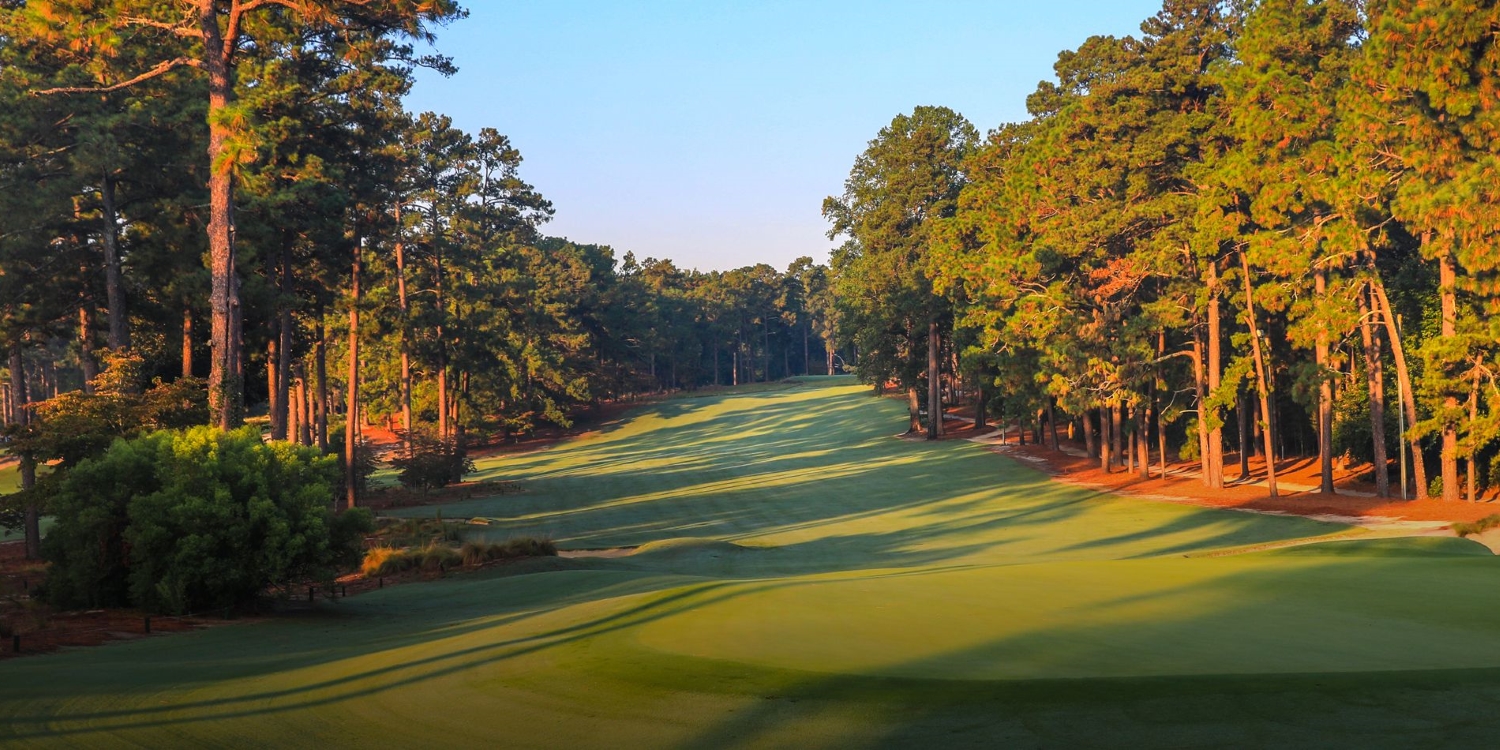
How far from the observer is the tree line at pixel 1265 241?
31.2 m

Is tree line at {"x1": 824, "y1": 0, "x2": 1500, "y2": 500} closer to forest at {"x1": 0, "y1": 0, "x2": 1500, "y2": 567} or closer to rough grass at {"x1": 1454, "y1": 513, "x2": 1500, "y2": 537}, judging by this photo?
forest at {"x1": 0, "y1": 0, "x2": 1500, "y2": 567}

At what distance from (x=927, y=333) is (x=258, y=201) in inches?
1900

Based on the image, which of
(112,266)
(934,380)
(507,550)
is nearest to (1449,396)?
(507,550)

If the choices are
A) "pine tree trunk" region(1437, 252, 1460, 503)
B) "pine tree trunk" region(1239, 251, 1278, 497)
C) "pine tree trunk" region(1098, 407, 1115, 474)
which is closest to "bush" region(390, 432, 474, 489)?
"pine tree trunk" region(1098, 407, 1115, 474)

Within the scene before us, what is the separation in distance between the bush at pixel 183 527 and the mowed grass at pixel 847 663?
43.2 inches

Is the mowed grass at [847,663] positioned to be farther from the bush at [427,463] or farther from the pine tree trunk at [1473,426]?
the bush at [427,463]

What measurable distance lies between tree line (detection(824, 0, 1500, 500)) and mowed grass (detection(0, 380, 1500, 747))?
13459 millimetres

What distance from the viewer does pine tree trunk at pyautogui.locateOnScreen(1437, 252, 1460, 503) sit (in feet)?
107

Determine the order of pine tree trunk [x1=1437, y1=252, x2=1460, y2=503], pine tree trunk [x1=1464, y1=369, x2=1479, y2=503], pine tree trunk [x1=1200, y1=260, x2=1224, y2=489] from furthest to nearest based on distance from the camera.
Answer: pine tree trunk [x1=1200, y1=260, x2=1224, y2=489]
pine tree trunk [x1=1437, y1=252, x2=1460, y2=503]
pine tree trunk [x1=1464, y1=369, x2=1479, y2=503]

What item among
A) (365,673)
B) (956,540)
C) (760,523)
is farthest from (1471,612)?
(760,523)

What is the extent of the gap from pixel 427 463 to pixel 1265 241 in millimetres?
37749

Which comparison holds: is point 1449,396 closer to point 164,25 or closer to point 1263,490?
point 1263,490

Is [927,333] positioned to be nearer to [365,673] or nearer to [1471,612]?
[1471,612]

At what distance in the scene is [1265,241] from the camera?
35.8m
